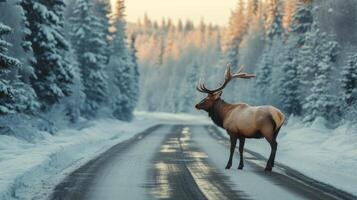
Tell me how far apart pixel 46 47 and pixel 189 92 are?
333 feet

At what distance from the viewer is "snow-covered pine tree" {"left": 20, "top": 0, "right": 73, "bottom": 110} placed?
2708cm

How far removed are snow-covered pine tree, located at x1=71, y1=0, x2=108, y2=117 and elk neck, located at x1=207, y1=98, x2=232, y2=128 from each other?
2887 centimetres

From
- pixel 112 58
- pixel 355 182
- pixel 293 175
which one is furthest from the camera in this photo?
pixel 112 58

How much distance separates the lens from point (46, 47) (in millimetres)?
27844

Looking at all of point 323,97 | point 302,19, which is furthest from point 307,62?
point 302,19

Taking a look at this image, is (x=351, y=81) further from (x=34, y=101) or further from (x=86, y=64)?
(x=86, y=64)

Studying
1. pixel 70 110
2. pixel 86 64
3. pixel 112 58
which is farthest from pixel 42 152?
pixel 112 58

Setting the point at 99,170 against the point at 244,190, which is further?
the point at 99,170

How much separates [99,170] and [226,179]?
3.45 meters

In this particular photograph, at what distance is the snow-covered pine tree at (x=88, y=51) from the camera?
45219 mm

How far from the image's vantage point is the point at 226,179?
13055 millimetres

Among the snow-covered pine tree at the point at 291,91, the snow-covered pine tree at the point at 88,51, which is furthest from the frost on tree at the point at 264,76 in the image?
the snow-covered pine tree at the point at 88,51

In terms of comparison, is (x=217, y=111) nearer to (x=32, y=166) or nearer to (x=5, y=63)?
(x=32, y=166)

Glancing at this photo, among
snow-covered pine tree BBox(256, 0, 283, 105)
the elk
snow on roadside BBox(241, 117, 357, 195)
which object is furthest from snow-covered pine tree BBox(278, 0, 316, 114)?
the elk
